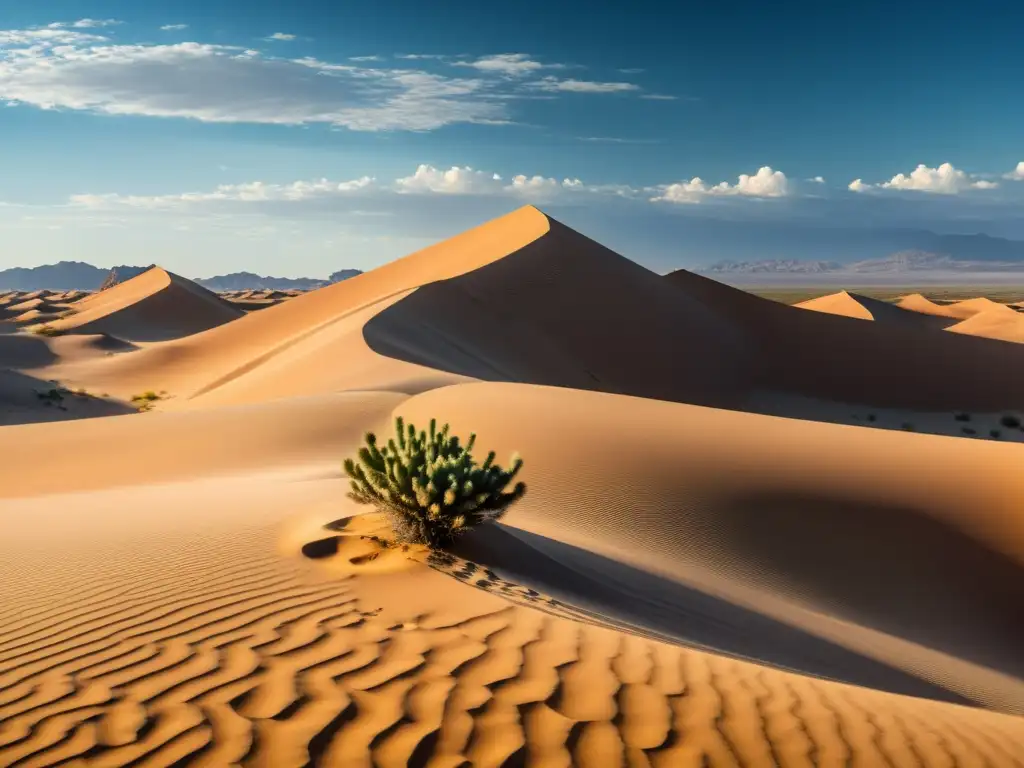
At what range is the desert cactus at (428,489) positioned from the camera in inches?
272

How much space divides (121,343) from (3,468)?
149ft

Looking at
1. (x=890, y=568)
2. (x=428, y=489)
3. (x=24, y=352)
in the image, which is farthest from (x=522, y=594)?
(x=24, y=352)

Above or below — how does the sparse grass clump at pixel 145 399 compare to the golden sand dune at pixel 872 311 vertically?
below

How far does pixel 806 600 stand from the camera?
9492 millimetres

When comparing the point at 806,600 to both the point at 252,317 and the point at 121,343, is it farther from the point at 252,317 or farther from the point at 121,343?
the point at 121,343

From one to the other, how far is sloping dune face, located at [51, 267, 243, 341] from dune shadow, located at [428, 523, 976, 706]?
67256 mm

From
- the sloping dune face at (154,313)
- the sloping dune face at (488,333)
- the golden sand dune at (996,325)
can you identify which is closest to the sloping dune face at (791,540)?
the sloping dune face at (488,333)

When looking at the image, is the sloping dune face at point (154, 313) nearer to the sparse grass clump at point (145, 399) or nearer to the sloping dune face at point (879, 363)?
the sparse grass clump at point (145, 399)

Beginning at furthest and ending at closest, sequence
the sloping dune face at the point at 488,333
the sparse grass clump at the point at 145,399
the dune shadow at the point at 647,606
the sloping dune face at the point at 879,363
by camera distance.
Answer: the sloping dune face at the point at 879,363 → the sparse grass clump at the point at 145,399 → the sloping dune face at the point at 488,333 → the dune shadow at the point at 647,606

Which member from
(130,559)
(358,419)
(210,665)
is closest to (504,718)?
(210,665)

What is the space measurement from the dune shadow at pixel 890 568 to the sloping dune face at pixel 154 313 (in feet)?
217

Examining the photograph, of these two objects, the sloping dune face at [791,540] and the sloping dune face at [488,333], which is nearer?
the sloping dune face at [791,540]

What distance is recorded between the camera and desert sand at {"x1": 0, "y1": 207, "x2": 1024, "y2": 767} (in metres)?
3.86

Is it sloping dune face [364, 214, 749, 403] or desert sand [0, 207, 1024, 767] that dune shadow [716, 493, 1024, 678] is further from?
sloping dune face [364, 214, 749, 403]
